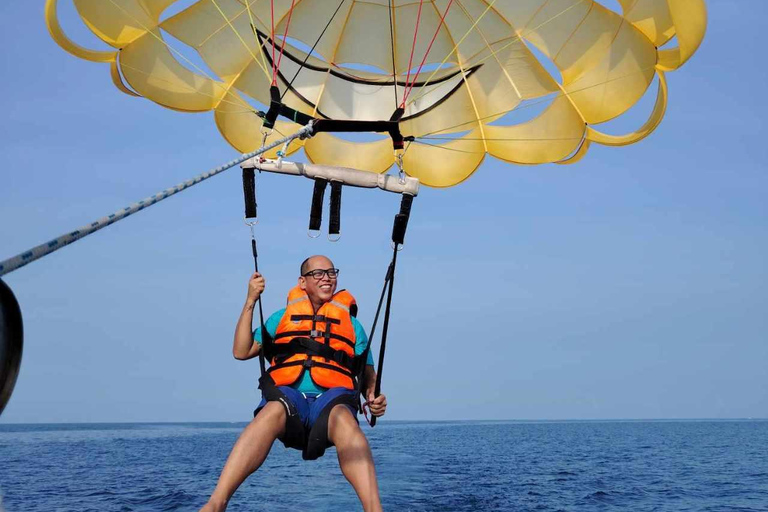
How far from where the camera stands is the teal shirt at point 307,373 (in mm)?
5539

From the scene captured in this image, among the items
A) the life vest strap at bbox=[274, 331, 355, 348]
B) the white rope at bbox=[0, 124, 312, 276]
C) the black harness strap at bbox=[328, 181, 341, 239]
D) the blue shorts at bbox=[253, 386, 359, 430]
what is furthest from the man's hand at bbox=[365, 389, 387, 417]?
the white rope at bbox=[0, 124, 312, 276]

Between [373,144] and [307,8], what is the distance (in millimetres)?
1548

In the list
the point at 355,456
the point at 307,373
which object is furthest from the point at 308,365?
the point at 355,456

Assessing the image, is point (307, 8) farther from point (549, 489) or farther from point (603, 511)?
point (549, 489)

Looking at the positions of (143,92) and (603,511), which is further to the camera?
(603,511)

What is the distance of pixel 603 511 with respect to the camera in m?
13.3

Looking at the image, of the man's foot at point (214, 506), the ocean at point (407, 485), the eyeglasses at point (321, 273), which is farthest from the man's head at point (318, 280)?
the ocean at point (407, 485)

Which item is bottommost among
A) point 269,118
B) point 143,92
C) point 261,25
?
point 269,118

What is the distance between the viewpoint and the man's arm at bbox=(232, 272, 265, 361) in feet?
17.9

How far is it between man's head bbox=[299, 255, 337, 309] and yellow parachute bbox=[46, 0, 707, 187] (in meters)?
2.24

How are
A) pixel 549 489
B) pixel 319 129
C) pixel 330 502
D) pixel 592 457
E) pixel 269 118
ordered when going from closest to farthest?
pixel 319 129, pixel 269 118, pixel 330 502, pixel 549 489, pixel 592 457

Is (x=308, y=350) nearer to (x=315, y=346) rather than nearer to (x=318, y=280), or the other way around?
(x=315, y=346)

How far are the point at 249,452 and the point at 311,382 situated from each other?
754 mm

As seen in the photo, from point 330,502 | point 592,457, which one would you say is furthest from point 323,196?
point 592,457
